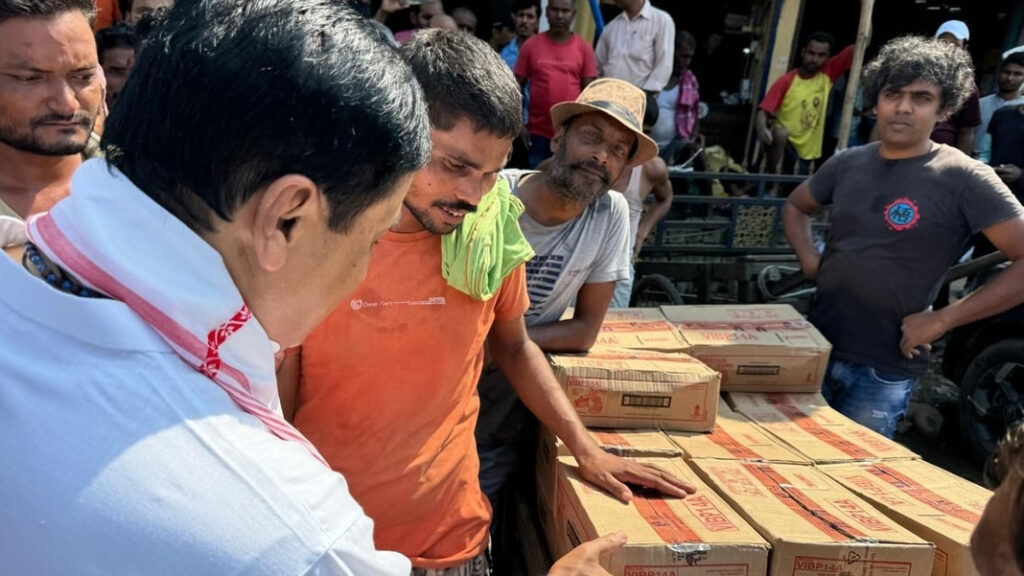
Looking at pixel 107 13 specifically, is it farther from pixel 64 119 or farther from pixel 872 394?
pixel 872 394

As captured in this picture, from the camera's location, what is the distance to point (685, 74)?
7.07m

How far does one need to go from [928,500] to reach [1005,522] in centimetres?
89

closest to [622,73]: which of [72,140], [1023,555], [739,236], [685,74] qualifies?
[685,74]

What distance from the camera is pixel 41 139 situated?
184 centimetres

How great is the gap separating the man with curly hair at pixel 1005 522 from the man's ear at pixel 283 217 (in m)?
0.84

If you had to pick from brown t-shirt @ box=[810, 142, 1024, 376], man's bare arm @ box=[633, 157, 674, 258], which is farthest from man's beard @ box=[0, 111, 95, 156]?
man's bare arm @ box=[633, 157, 674, 258]

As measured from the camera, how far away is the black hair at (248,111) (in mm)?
639

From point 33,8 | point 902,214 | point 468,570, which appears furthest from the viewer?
point 902,214

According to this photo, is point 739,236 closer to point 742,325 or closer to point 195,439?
point 742,325

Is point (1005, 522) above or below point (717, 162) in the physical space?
above

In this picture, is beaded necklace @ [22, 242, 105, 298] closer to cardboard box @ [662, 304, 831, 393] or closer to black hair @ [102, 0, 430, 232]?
black hair @ [102, 0, 430, 232]

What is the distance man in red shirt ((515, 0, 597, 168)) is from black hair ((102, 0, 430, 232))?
196 inches

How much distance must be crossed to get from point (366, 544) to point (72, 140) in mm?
1659

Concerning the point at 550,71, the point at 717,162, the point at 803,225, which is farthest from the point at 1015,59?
the point at 803,225
